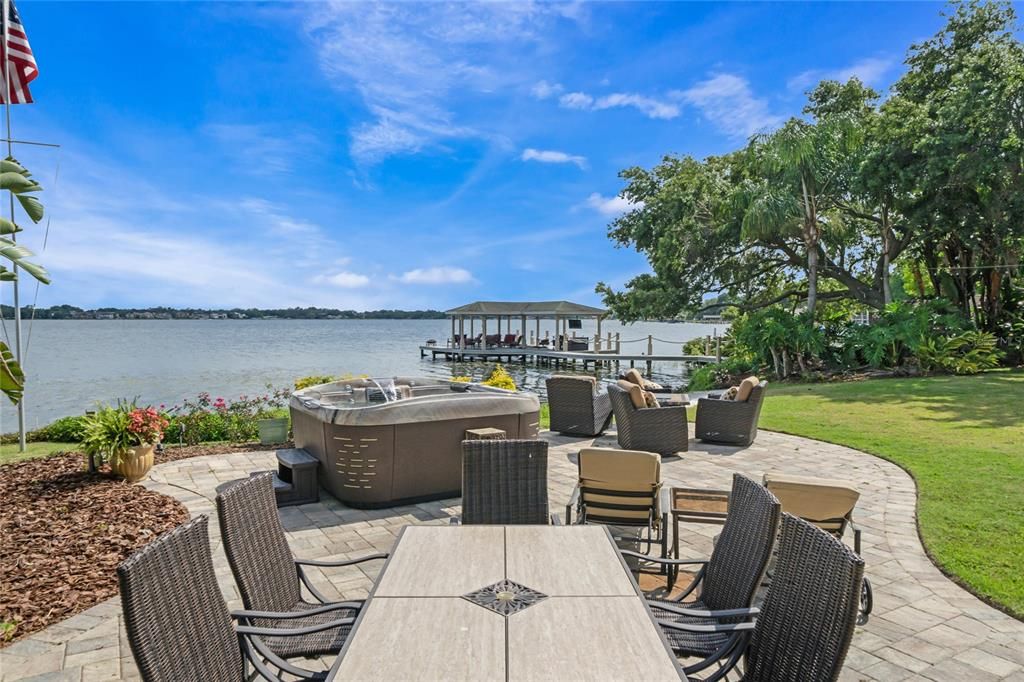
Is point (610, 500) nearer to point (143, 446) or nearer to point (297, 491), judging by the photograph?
point (297, 491)

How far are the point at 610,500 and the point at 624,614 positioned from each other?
1.94m

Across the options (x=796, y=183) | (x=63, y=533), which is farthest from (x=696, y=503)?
(x=796, y=183)

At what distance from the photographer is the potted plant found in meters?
5.88

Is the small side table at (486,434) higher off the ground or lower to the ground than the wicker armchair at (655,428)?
higher

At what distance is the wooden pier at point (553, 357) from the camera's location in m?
27.5

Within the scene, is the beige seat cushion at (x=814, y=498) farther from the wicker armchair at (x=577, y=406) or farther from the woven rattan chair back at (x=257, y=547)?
the wicker armchair at (x=577, y=406)

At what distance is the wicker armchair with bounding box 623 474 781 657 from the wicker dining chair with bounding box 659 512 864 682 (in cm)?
12

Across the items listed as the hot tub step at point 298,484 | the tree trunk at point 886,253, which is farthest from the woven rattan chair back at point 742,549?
the tree trunk at point 886,253

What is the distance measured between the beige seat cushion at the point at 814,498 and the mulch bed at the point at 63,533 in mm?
3595

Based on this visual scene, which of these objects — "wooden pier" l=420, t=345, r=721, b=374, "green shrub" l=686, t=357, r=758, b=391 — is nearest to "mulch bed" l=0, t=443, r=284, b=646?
"green shrub" l=686, t=357, r=758, b=391

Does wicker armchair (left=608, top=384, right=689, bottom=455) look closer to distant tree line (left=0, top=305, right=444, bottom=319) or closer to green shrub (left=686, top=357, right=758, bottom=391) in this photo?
green shrub (left=686, top=357, right=758, bottom=391)

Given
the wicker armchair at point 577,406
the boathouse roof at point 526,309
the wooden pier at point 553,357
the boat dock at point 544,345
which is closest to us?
the wicker armchair at point 577,406

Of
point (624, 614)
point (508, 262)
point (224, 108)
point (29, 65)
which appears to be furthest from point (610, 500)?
point (508, 262)

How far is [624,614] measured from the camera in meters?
1.79
